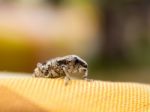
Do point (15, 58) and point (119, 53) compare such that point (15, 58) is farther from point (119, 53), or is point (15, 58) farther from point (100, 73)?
point (119, 53)

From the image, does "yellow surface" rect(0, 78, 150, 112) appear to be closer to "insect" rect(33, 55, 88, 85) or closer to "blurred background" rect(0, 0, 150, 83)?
"insect" rect(33, 55, 88, 85)

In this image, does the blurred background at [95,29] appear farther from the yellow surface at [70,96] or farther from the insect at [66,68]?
the yellow surface at [70,96]

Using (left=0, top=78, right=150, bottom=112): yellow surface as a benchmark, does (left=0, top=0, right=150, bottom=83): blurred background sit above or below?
below

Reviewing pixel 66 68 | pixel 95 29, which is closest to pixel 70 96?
pixel 66 68

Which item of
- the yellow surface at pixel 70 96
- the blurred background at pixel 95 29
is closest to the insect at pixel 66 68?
the yellow surface at pixel 70 96

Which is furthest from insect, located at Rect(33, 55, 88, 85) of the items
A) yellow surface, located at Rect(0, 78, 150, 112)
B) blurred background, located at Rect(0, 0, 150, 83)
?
blurred background, located at Rect(0, 0, 150, 83)

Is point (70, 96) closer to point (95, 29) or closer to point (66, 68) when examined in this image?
point (66, 68)
